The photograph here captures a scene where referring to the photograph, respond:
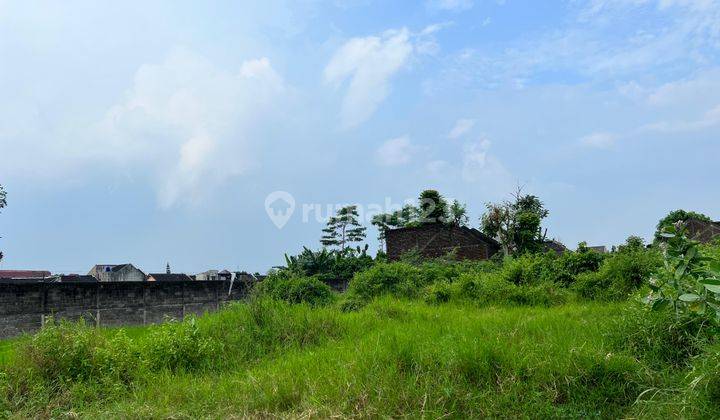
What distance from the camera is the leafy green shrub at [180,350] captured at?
6.21 metres

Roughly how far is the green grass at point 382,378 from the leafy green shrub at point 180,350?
0.10ft

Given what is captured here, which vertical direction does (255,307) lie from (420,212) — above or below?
below

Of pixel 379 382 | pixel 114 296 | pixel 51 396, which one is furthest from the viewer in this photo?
pixel 114 296

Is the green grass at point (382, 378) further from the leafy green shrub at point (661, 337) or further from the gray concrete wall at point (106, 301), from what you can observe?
the gray concrete wall at point (106, 301)

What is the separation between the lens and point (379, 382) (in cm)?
457

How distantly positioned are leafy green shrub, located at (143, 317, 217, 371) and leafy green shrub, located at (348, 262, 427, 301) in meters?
5.34

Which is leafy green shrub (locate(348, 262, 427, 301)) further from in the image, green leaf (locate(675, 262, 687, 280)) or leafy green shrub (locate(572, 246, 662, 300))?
green leaf (locate(675, 262, 687, 280))

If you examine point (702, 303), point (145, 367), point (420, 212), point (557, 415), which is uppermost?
point (420, 212)

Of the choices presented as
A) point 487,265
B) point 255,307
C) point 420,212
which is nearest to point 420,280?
point 487,265

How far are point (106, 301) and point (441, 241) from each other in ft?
73.0

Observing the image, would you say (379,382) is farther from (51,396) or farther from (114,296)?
(114,296)

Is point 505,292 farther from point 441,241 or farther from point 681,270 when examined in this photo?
point 441,241

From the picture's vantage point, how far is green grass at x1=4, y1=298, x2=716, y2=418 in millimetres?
4219

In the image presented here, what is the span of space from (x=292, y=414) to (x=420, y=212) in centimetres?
3323
